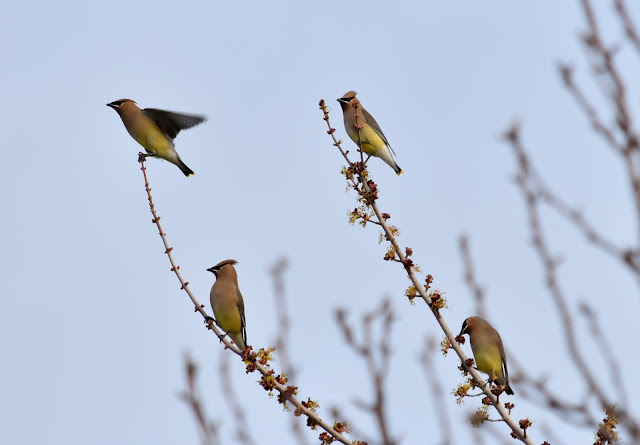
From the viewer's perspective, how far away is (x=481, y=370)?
20.4 ft

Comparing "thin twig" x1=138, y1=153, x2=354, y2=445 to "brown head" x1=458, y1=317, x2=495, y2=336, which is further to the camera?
"brown head" x1=458, y1=317, x2=495, y2=336

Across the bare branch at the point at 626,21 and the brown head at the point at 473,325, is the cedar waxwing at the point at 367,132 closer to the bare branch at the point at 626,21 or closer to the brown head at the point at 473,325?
the brown head at the point at 473,325

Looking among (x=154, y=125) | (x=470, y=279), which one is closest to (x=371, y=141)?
(x=154, y=125)

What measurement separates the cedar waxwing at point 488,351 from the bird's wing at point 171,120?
3.04 metres

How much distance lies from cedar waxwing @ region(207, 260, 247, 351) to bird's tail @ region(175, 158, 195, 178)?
1.81 m

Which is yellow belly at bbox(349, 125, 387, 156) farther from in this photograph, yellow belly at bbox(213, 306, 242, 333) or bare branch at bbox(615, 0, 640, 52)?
bare branch at bbox(615, 0, 640, 52)

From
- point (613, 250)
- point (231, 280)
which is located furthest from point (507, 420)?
point (231, 280)

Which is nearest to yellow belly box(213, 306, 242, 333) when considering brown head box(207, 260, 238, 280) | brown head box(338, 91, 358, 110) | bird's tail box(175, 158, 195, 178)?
brown head box(207, 260, 238, 280)

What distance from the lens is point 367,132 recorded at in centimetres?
855

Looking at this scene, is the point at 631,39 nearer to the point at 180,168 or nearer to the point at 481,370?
the point at 481,370

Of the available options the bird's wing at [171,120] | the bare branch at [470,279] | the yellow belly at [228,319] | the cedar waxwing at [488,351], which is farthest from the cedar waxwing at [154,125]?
the bare branch at [470,279]

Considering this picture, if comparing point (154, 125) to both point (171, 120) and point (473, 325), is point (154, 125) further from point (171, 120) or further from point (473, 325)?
point (473, 325)

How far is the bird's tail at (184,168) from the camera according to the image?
8537mm

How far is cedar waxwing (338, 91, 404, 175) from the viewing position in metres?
8.34
